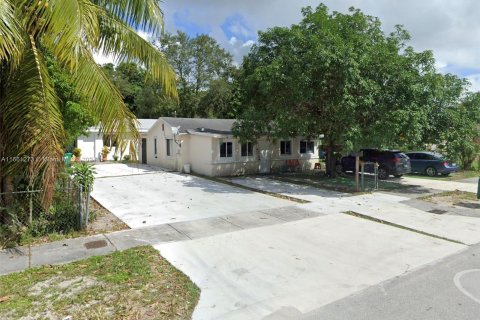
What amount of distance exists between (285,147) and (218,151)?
193 inches

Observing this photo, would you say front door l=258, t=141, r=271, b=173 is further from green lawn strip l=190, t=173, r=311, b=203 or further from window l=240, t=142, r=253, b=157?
green lawn strip l=190, t=173, r=311, b=203

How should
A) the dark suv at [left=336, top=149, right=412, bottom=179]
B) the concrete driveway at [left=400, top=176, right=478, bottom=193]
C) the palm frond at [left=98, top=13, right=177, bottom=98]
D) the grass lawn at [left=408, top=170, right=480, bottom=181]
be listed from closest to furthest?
1. the palm frond at [left=98, top=13, right=177, bottom=98]
2. the concrete driveway at [left=400, top=176, right=478, bottom=193]
3. the dark suv at [left=336, top=149, right=412, bottom=179]
4. the grass lawn at [left=408, top=170, right=480, bottom=181]

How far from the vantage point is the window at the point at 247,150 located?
19250 millimetres

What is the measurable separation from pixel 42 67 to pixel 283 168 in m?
16.3

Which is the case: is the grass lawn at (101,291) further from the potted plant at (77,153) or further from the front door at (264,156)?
the potted plant at (77,153)

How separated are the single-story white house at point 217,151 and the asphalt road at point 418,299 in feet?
43.1

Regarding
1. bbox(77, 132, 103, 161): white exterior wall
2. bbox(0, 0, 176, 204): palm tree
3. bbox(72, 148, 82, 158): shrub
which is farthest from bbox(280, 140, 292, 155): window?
bbox(72, 148, 82, 158): shrub

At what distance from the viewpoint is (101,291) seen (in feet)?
16.1

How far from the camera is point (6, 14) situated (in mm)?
4609

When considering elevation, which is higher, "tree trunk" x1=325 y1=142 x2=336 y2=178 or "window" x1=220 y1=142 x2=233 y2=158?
"window" x1=220 y1=142 x2=233 y2=158

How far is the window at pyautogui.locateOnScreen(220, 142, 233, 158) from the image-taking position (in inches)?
726

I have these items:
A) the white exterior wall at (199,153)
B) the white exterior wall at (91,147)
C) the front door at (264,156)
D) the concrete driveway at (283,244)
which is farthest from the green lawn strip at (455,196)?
the white exterior wall at (91,147)

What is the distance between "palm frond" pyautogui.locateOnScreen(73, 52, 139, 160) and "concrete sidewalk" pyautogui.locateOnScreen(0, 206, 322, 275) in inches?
104

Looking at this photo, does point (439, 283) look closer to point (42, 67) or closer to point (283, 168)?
point (42, 67)
